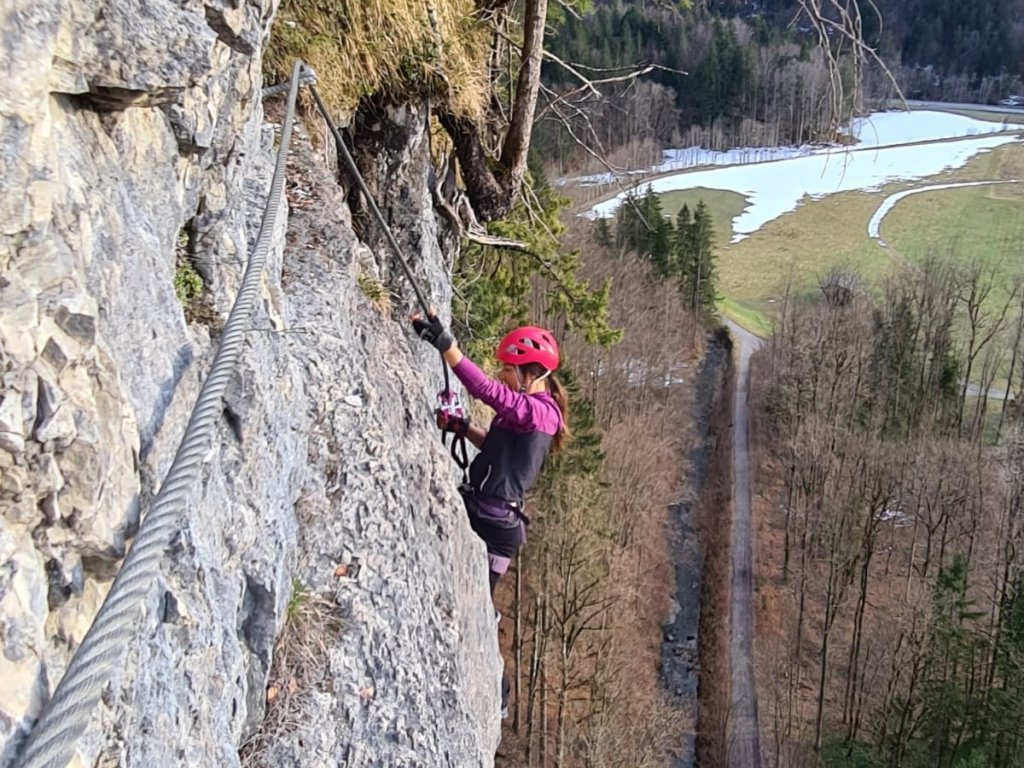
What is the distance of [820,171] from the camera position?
63.2 meters

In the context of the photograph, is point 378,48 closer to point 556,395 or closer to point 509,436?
point 556,395

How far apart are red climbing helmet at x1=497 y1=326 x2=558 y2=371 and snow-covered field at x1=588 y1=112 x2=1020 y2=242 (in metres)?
49.0

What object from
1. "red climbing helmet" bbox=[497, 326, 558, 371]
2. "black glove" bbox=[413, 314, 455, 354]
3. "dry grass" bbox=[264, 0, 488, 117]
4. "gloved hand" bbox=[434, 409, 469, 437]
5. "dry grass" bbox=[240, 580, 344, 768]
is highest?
"dry grass" bbox=[264, 0, 488, 117]

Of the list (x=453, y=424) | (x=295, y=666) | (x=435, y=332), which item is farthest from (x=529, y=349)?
(x=295, y=666)

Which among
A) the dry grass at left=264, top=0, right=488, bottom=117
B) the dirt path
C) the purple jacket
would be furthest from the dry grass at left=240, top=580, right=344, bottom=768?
the dirt path

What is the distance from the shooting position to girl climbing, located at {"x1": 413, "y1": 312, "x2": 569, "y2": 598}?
495 cm

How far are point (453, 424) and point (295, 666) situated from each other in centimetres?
254

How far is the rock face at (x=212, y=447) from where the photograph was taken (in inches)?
76.7

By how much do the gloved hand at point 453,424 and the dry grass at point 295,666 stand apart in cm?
215

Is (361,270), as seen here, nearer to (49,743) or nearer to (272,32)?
(272,32)

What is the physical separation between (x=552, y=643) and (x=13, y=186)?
71.2 feet

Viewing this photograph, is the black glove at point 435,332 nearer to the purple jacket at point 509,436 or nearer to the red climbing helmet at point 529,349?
the purple jacket at point 509,436

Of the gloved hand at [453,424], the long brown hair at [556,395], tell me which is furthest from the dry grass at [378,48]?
the long brown hair at [556,395]

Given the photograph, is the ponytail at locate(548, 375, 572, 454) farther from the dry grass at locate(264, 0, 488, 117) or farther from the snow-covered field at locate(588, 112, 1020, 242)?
the snow-covered field at locate(588, 112, 1020, 242)
